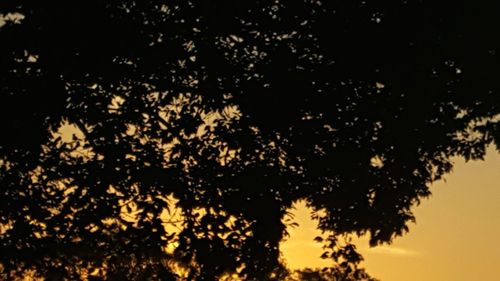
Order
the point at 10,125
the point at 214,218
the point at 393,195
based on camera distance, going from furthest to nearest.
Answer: the point at 393,195, the point at 214,218, the point at 10,125

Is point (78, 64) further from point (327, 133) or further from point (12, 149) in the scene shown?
point (327, 133)

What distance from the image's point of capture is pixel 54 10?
11.4 meters

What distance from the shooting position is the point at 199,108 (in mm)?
12477

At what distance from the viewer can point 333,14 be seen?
1235cm

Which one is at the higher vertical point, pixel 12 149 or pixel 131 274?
pixel 12 149

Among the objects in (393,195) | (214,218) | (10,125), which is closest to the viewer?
(10,125)

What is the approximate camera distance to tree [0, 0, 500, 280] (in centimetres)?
1160

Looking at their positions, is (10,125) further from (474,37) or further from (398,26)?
(474,37)

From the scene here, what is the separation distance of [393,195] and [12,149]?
855cm

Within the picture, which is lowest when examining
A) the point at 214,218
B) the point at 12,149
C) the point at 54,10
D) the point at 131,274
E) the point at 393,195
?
the point at 131,274

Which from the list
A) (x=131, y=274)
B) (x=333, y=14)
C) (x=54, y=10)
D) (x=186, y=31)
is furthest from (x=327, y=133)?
(x=54, y=10)

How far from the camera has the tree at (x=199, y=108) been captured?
11602 millimetres

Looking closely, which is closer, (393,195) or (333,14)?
(333,14)

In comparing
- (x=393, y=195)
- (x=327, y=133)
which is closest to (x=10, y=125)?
(x=327, y=133)
